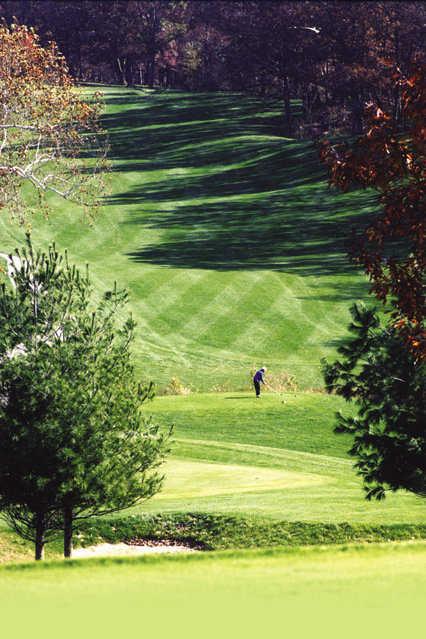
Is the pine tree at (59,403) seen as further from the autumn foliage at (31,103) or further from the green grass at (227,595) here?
the autumn foliage at (31,103)

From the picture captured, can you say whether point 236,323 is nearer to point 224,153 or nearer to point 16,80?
point 16,80

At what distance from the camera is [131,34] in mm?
135750

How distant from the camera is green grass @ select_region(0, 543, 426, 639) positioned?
28.6 ft

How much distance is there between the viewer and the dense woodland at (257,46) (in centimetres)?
9012

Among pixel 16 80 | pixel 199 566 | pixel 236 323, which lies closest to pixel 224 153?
pixel 236 323

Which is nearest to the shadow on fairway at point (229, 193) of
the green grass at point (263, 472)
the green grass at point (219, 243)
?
the green grass at point (219, 243)

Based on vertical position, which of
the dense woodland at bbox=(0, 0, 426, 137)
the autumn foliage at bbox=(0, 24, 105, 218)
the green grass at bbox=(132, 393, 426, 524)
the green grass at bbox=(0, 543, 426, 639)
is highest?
the dense woodland at bbox=(0, 0, 426, 137)

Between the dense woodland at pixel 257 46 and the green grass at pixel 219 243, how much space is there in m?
5.81

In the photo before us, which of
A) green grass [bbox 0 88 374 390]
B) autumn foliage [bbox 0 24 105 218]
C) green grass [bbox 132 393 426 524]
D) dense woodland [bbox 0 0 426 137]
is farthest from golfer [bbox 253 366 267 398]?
dense woodland [bbox 0 0 426 137]

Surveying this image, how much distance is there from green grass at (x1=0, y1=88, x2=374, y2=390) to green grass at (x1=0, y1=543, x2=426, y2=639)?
258 inches

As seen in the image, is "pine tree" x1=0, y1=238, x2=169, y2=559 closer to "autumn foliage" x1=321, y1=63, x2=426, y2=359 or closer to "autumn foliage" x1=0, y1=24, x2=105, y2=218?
"autumn foliage" x1=321, y1=63, x2=426, y2=359

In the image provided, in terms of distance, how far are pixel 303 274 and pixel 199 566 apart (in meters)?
45.3

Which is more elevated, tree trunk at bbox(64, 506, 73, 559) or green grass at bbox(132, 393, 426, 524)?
tree trunk at bbox(64, 506, 73, 559)

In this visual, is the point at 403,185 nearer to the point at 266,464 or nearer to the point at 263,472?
the point at 263,472
